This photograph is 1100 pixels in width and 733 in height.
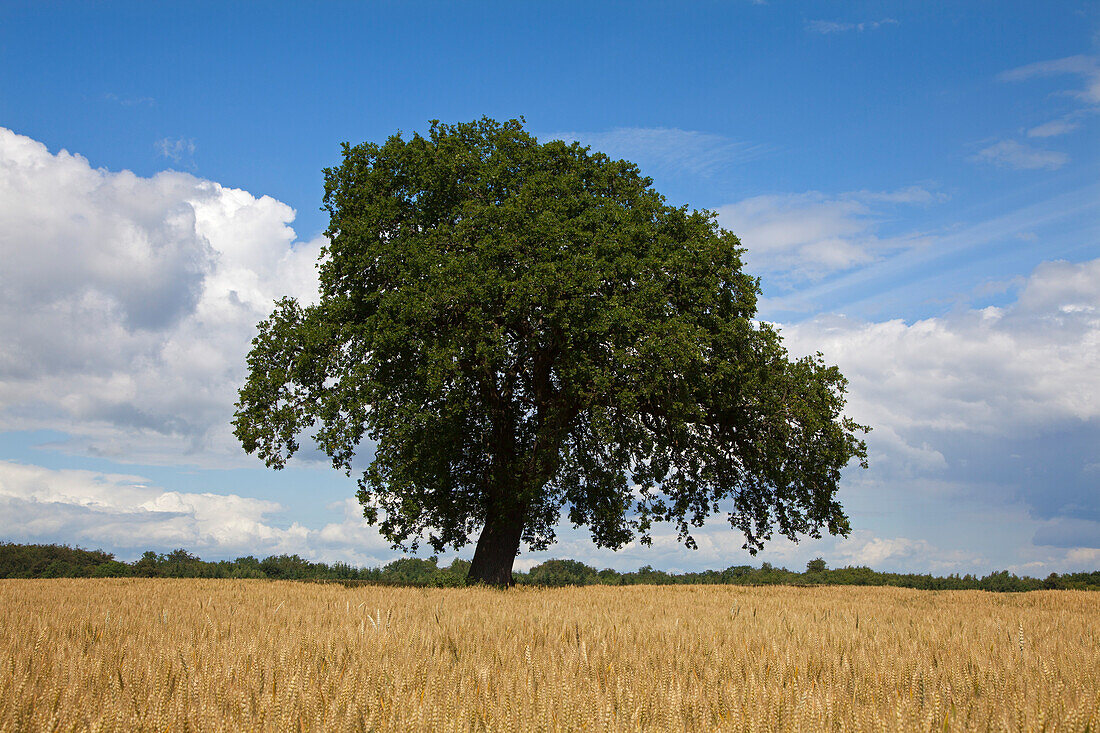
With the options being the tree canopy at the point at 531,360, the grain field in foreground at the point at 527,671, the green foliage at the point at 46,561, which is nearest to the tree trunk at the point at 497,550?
the tree canopy at the point at 531,360

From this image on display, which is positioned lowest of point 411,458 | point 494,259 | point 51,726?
point 51,726

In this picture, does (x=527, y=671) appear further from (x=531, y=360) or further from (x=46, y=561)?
(x=46, y=561)

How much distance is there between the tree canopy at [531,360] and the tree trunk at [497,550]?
0.22 feet

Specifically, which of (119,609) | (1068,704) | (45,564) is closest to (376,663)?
(1068,704)

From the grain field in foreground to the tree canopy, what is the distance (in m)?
8.37

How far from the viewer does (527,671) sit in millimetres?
5336

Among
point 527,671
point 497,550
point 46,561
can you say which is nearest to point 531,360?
point 497,550

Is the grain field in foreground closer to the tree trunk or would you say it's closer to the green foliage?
the tree trunk

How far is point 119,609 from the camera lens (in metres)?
10.3

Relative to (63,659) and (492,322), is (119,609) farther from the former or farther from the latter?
(492,322)

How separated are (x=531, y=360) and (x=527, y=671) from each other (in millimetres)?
15687

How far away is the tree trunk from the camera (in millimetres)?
21031

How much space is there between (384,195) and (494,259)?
561cm

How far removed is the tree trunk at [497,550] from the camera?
21.0m
